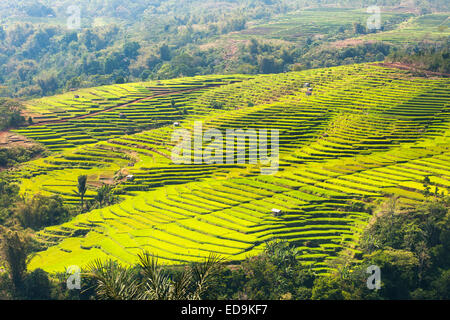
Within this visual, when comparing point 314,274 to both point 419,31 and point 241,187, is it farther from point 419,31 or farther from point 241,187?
point 419,31

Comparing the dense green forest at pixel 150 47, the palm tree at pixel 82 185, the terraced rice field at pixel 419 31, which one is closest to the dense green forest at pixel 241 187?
the palm tree at pixel 82 185

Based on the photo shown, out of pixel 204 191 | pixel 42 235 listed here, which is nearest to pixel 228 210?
pixel 204 191

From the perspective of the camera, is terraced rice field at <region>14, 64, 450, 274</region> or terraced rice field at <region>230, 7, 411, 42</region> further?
terraced rice field at <region>230, 7, 411, 42</region>

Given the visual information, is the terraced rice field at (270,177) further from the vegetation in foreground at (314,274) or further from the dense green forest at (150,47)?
the dense green forest at (150,47)

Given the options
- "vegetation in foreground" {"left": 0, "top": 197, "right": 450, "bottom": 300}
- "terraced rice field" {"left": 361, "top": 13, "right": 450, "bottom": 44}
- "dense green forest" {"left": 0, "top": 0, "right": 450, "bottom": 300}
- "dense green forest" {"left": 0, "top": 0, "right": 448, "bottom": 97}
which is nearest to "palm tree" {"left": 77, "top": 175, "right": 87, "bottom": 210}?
"dense green forest" {"left": 0, "top": 0, "right": 450, "bottom": 300}

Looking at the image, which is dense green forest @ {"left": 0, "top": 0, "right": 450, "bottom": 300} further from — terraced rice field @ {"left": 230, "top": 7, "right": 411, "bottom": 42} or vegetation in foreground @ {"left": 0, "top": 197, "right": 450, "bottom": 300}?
terraced rice field @ {"left": 230, "top": 7, "right": 411, "bottom": 42}
